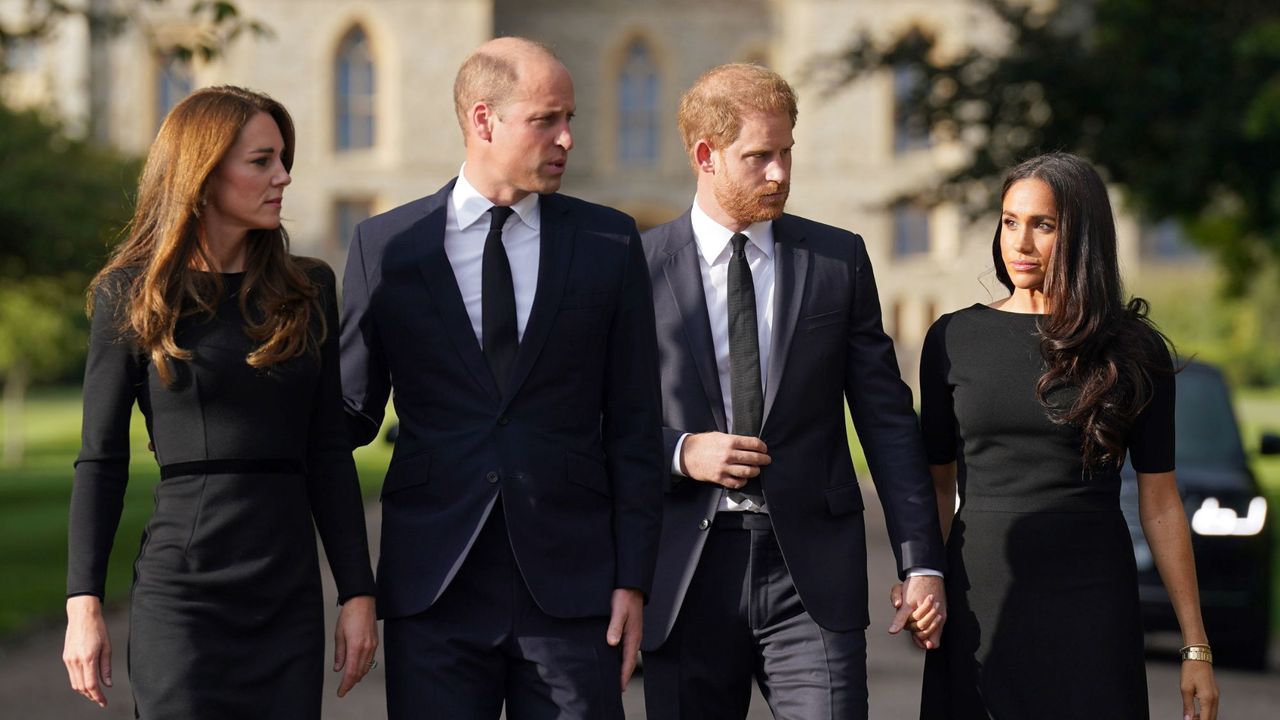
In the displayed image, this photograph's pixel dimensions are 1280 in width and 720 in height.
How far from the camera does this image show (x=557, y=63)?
4.52 meters

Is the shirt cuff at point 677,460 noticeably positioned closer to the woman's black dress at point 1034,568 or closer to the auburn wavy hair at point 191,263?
the woman's black dress at point 1034,568

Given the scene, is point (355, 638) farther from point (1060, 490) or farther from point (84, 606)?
point (1060, 490)

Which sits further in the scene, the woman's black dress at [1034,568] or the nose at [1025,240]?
the nose at [1025,240]

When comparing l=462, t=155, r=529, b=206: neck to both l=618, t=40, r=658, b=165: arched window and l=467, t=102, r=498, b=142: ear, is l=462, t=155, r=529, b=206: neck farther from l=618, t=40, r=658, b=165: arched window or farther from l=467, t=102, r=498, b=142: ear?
l=618, t=40, r=658, b=165: arched window

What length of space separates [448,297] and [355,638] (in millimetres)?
838

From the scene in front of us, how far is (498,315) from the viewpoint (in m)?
4.41

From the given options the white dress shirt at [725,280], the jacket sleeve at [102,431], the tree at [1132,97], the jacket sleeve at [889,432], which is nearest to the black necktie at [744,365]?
the white dress shirt at [725,280]

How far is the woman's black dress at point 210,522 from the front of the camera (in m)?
4.03

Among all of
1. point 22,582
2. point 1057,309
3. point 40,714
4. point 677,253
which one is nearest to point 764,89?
point 677,253

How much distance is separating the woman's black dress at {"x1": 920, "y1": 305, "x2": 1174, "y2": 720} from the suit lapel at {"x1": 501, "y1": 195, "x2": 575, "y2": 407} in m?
1.11

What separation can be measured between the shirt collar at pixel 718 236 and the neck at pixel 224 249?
1.32 meters

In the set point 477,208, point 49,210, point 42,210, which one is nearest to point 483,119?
point 477,208

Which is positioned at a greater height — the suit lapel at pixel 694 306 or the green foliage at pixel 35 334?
the green foliage at pixel 35 334

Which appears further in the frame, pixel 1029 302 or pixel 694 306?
pixel 694 306
